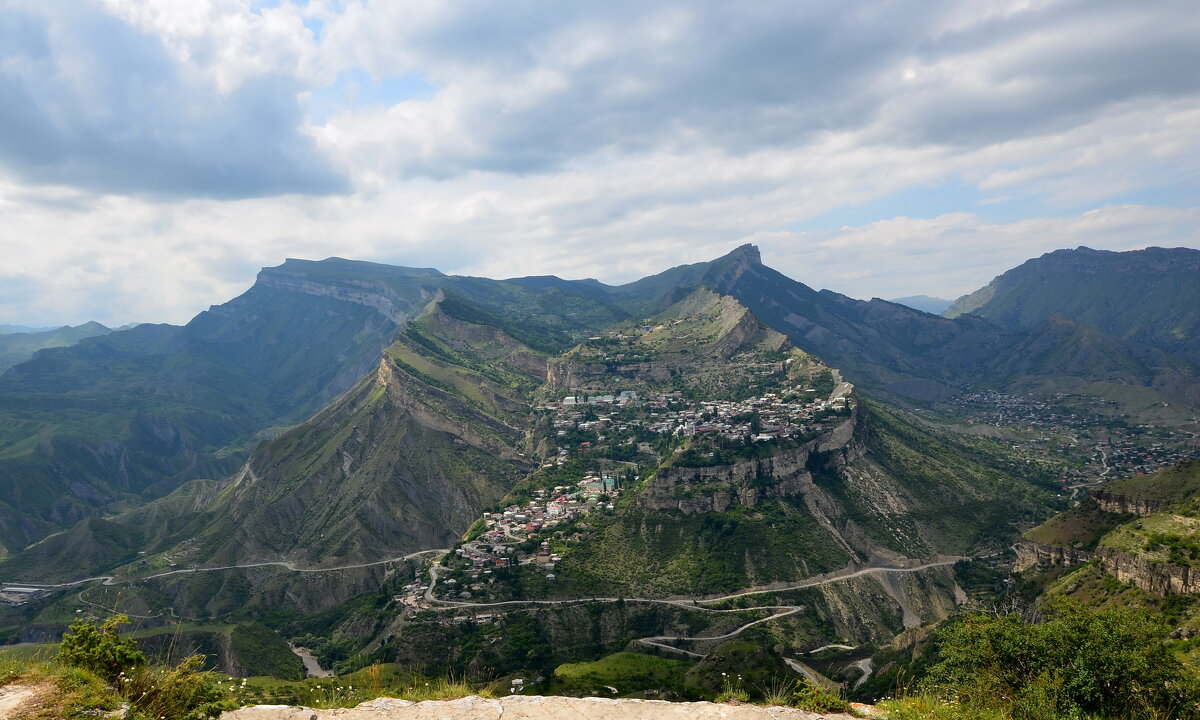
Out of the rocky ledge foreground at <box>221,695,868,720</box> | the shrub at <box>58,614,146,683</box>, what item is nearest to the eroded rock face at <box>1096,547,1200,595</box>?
the rocky ledge foreground at <box>221,695,868,720</box>

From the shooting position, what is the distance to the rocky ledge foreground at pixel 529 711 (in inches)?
671

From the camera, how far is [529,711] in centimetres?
1833

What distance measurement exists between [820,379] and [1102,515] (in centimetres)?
8405

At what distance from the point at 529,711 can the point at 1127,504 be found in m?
109

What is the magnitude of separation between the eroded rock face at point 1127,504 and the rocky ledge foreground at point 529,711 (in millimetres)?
95124

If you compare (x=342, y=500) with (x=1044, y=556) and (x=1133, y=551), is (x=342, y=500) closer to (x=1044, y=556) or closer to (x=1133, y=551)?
(x=1044, y=556)

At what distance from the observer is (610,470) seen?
Answer: 559 ft

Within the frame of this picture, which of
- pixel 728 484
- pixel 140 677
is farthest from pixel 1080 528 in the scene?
pixel 140 677

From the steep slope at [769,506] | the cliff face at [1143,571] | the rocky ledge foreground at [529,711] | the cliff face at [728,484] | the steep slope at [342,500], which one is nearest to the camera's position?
the rocky ledge foreground at [529,711]

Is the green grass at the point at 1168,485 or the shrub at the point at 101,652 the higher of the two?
the shrub at the point at 101,652

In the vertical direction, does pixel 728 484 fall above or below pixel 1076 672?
below

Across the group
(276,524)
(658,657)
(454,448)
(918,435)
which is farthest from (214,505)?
(918,435)

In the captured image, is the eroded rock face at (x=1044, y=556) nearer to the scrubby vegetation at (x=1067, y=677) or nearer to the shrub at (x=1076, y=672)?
the shrub at (x=1076, y=672)

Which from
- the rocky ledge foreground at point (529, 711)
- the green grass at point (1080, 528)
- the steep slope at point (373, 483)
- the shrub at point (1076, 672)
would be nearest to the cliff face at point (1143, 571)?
the green grass at point (1080, 528)
